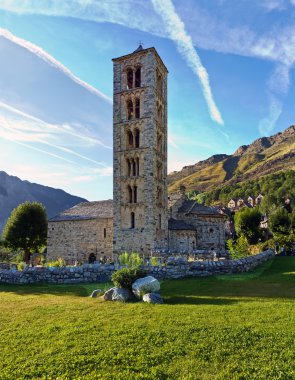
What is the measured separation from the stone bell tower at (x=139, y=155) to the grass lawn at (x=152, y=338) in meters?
22.0

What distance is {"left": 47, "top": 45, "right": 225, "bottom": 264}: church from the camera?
Answer: 113 feet

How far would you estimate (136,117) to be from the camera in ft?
122

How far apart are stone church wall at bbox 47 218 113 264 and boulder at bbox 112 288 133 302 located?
24.2 meters

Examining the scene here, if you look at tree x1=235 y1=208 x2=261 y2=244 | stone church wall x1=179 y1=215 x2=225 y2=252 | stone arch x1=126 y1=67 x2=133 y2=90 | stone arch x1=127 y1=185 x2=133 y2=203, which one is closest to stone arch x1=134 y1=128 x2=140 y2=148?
stone arch x1=127 y1=185 x2=133 y2=203

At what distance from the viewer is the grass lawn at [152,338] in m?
6.11

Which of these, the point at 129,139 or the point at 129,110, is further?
the point at 129,110

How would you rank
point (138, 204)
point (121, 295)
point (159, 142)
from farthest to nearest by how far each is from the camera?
point (159, 142)
point (138, 204)
point (121, 295)

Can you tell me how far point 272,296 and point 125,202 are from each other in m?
24.6

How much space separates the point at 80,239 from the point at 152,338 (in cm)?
3158

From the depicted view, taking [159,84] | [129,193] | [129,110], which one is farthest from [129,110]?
[129,193]

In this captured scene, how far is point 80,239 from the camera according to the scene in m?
38.1

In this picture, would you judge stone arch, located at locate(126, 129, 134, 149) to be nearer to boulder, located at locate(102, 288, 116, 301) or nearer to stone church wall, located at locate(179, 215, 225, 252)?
stone church wall, located at locate(179, 215, 225, 252)

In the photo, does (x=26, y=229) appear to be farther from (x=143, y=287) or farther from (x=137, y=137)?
(x=143, y=287)

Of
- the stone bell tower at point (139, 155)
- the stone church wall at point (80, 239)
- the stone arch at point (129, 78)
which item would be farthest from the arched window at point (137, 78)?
the stone church wall at point (80, 239)
